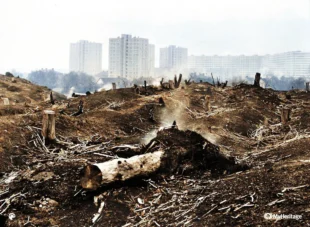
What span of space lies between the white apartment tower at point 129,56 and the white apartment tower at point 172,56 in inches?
536

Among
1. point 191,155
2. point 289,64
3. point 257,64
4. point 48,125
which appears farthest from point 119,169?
point 289,64

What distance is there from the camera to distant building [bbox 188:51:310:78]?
127 m

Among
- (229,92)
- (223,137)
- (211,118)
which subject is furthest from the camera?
(229,92)

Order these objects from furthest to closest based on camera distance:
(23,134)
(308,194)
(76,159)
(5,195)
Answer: (23,134) → (76,159) → (5,195) → (308,194)

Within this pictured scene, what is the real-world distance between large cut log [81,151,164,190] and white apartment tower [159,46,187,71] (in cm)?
10486

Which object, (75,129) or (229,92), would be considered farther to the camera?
(229,92)

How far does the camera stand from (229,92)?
2342 centimetres

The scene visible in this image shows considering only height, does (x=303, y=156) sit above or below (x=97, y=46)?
below

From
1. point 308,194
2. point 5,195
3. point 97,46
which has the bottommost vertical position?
point 5,195

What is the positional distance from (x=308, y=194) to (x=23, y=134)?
6.63m

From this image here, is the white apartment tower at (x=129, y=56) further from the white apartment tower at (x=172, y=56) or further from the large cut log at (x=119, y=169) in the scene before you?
the large cut log at (x=119, y=169)

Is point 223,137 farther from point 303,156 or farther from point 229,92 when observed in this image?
point 229,92

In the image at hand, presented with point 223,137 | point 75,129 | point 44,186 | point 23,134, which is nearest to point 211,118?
point 223,137

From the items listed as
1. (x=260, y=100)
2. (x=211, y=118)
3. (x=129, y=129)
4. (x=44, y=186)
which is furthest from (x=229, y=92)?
(x=44, y=186)
